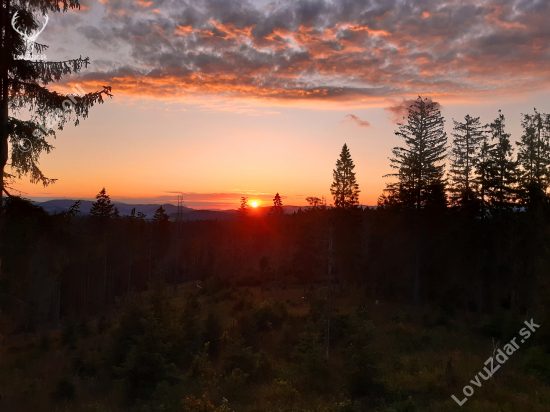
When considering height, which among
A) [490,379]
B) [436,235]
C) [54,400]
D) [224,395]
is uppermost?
[436,235]

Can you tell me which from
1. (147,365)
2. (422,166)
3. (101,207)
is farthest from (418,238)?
(101,207)

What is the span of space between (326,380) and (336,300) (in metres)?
22.1

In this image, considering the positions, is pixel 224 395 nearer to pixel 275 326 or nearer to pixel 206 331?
pixel 206 331

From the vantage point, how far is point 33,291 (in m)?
47.4

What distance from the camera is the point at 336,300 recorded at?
120ft

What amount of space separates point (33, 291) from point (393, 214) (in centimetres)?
4696

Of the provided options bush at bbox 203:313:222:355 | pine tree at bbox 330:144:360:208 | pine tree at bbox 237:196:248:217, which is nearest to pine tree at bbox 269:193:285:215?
pine tree at bbox 237:196:248:217

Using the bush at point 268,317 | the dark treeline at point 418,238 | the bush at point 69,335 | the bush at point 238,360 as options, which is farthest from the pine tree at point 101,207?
the bush at point 238,360

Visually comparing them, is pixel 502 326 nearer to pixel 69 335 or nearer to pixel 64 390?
pixel 64 390

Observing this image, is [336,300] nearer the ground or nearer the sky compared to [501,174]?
nearer the ground

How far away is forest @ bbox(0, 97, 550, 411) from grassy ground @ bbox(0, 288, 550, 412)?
0.10m

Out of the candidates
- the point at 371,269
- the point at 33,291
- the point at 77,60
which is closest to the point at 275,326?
the point at 371,269

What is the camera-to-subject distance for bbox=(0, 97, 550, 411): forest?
41.5 feet

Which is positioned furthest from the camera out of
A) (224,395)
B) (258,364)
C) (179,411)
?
(258,364)
